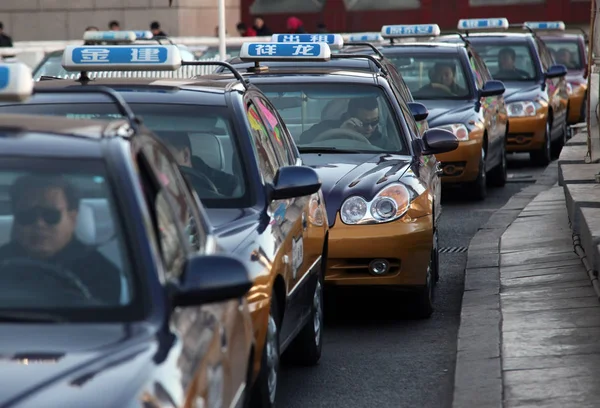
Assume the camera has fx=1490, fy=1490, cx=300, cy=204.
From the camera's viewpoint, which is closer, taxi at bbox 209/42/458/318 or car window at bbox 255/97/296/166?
car window at bbox 255/97/296/166

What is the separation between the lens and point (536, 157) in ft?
65.2

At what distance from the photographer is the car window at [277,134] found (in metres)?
7.29

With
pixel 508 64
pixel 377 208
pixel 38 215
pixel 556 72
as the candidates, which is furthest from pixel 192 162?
pixel 508 64

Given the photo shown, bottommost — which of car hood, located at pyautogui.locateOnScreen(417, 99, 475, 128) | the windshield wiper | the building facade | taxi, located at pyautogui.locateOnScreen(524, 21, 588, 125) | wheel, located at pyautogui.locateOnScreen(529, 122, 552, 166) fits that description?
the building facade

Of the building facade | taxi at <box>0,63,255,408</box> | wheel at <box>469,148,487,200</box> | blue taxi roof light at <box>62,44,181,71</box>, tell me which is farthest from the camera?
the building facade

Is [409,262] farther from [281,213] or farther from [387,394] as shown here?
[281,213]

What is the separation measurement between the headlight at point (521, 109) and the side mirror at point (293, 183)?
509 inches

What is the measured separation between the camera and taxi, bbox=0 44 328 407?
591cm

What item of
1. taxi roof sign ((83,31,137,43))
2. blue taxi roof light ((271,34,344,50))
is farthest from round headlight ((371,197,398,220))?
taxi roof sign ((83,31,137,43))

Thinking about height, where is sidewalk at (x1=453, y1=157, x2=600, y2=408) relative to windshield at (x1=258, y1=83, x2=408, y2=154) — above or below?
below

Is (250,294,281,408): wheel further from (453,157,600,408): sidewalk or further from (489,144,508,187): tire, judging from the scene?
(489,144,508,187): tire

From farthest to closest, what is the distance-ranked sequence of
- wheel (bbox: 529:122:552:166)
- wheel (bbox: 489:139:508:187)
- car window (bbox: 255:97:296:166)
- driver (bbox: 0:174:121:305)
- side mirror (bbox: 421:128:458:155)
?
wheel (bbox: 529:122:552:166)
wheel (bbox: 489:139:508:187)
side mirror (bbox: 421:128:458:155)
car window (bbox: 255:97:296:166)
driver (bbox: 0:174:121:305)

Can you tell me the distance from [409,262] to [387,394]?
174 cm

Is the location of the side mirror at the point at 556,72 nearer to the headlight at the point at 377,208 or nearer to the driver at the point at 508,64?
the driver at the point at 508,64
